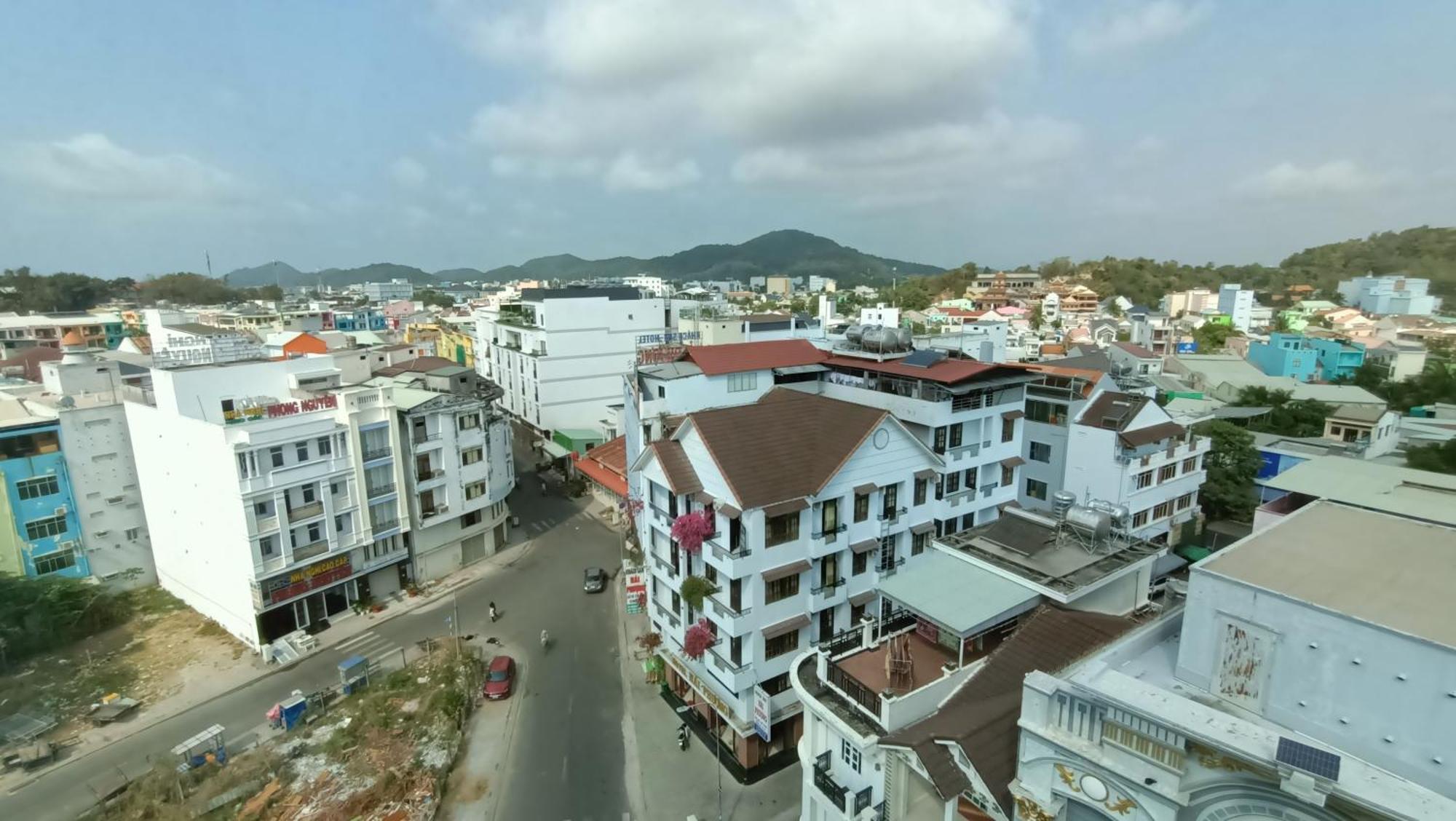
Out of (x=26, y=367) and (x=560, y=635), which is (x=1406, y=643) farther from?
(x=26, y=367)

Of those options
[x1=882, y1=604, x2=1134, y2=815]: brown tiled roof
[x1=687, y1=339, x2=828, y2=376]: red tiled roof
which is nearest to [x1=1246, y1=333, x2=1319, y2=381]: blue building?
[x1=687, y1=339, x2=828, y2=376]: red tiled roof

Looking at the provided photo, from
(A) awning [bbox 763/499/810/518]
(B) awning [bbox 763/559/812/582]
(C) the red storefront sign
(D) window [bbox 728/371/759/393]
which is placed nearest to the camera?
(A) awning [bbox 763/499/810/518]

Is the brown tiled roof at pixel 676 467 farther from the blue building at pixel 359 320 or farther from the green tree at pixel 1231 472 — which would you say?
the blue building at pixel 359 320

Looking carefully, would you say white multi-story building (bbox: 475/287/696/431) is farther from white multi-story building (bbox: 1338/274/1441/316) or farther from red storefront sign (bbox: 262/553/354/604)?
white multi-story building (bbox: 1338/274/1441/316)

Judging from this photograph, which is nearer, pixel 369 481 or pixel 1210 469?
pixel 369 481

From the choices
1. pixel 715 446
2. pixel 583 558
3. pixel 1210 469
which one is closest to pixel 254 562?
pixel 583 558

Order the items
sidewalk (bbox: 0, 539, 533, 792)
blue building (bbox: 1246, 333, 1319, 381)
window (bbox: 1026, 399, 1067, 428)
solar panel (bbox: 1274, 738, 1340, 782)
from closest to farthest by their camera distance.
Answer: solar panel (bbox: 1274, 738, 1340, 782), sidewalk (bbox: 0, 539, 533, 792), window (bbox: 1026, 399, 1067, 428), blue building (bbox: 1246, 333, 1319, 381)
